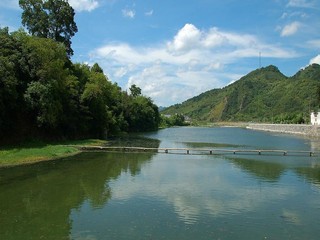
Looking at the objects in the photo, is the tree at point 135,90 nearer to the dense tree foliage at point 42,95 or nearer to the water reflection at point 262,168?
the dense tree foliage at point 42,95

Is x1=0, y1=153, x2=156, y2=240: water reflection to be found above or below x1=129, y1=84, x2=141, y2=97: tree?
below

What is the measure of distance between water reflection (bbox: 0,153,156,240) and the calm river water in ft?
0.16

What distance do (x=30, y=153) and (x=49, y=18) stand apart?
36.5m

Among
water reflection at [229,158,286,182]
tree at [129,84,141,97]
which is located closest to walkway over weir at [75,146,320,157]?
water reflection at [229,158,286,182]

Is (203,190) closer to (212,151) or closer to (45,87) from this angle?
(212,151)

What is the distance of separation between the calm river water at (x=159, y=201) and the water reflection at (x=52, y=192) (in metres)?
0.05

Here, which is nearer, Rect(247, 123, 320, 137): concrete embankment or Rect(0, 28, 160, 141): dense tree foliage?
Rect(0, 28, 160, 141): dense tree foliage

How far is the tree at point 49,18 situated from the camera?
226ft

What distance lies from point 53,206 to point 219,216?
10.3m

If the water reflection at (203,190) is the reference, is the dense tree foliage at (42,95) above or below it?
above

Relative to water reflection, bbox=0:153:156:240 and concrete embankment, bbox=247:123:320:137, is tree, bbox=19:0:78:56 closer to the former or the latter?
water reflection, bbox=0:153:156:240

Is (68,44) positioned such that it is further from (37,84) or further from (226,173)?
(226,173)

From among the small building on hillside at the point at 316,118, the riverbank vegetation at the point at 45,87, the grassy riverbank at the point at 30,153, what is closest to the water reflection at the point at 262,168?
the grassy riverbank at the point at 30,153

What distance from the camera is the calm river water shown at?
18016 millimetres
